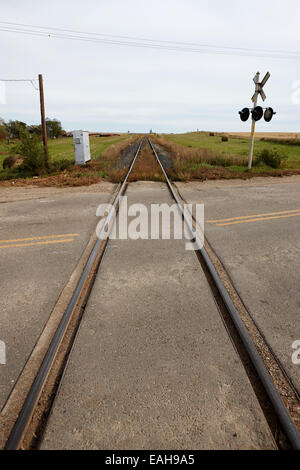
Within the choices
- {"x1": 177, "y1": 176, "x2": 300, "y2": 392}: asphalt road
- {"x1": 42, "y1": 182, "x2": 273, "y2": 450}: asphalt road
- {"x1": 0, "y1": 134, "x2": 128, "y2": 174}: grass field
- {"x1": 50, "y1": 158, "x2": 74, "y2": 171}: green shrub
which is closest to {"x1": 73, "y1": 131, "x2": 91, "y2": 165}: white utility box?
{"x1": 50, "y1": 158, "x2": 74, "y2": 171}: green shrub

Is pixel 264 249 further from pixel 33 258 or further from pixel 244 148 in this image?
pixel 244 148

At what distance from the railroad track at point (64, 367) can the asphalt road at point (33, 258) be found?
27cm

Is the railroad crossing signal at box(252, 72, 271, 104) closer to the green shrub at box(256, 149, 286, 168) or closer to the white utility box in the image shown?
the green shrub at box(256, 149, 286, 168)

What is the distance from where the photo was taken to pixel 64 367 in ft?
8.50

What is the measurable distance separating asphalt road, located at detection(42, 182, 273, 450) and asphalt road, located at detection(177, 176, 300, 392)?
57 centimetres

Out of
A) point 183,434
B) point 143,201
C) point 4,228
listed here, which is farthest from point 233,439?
point 143,201

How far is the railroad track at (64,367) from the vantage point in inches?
79.3

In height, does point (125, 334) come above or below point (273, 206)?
below

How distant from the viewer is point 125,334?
3.02 meters

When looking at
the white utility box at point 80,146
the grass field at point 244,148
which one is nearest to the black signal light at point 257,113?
the grass field at point 244,148

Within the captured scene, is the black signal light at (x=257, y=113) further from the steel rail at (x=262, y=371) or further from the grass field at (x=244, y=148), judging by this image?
the steel rail at (x=262, y=371)

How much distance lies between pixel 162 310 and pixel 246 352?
107 centimetres

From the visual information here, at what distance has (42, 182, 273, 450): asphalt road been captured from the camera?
2.01 m
